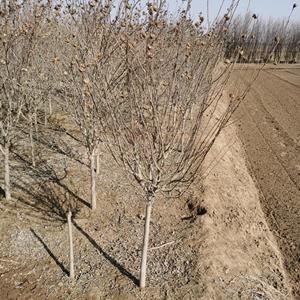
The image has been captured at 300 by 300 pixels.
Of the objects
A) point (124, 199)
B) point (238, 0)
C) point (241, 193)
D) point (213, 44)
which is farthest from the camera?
point (241, 193)

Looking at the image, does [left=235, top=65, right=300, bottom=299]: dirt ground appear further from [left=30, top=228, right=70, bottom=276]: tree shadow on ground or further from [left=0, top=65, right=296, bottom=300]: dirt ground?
[left=30, top=228, right=70, bottom=276]: tree shadow on ground

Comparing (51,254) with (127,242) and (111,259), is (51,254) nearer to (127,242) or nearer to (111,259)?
(111,259)

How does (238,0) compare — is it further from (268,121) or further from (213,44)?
(268,121)

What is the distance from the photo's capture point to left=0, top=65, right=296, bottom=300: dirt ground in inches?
240

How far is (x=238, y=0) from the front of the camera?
3.80 metres

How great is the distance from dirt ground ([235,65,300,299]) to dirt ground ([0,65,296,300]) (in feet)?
1.13

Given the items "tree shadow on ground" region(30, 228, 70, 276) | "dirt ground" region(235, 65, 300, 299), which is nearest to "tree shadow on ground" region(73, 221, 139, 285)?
"tree shadow on ground" region(30, 228, 70, 276)

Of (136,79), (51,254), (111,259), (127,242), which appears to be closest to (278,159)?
(127,242)

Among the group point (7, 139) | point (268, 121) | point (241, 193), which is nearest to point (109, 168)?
point (7, 139)

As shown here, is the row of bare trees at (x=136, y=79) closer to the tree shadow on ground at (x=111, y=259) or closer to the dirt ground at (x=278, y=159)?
the tree shadow on ground at (x=111, y=259)

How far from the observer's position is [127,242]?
7254 millimetres

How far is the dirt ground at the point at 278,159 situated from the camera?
8625 mm

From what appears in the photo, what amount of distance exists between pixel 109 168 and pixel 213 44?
5.96 meters

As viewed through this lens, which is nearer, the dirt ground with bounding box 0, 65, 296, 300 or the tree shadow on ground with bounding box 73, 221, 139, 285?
the dirt ground with bounding box 0, 65, 296, 300
